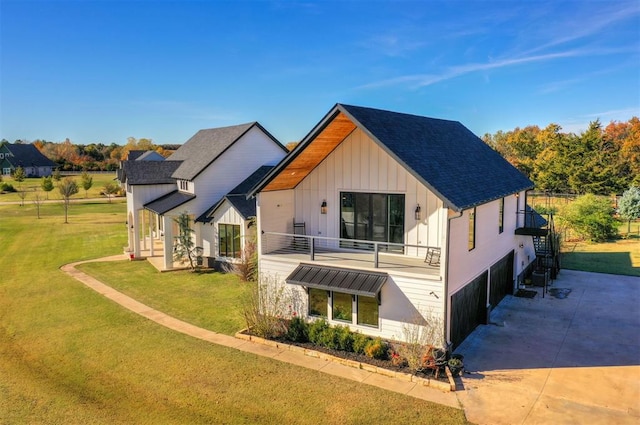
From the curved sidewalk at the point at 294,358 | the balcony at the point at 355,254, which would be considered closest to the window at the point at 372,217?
the balcony at the point at 355,254

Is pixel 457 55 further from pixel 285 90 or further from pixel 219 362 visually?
pixel 219 362

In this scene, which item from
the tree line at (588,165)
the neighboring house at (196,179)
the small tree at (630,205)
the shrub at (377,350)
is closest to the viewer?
the shrub at (377,350)

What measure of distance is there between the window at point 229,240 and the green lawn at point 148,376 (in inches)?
118

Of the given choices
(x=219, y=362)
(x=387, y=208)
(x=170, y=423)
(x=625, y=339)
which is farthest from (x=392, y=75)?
(x=170, y=423)

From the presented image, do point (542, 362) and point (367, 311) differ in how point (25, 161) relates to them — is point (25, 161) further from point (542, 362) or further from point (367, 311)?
point (542, 362)

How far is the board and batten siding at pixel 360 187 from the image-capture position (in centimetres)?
1460

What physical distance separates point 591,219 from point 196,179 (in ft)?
95.0

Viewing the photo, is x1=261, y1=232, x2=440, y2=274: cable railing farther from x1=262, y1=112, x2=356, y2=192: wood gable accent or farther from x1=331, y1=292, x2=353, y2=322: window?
x1=262, y1=112, x2=356, y2=192: wood gable accent

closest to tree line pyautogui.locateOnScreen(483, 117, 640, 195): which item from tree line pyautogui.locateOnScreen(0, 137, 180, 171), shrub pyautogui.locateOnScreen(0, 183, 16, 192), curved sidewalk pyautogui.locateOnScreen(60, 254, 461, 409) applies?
curved sidewalk pyautogui.locateOnScreen(60, 254, 461, 409)

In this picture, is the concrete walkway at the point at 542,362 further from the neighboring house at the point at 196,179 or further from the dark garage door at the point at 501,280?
the neighboring house at the point at 196,179

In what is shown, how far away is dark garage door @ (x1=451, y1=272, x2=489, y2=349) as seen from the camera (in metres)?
13.3

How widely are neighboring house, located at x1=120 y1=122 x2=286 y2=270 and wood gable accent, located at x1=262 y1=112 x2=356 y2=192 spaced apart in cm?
985

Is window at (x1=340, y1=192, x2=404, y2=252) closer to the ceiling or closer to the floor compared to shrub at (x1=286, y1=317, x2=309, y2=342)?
closer to the ceiling

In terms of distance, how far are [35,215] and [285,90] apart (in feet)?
112
